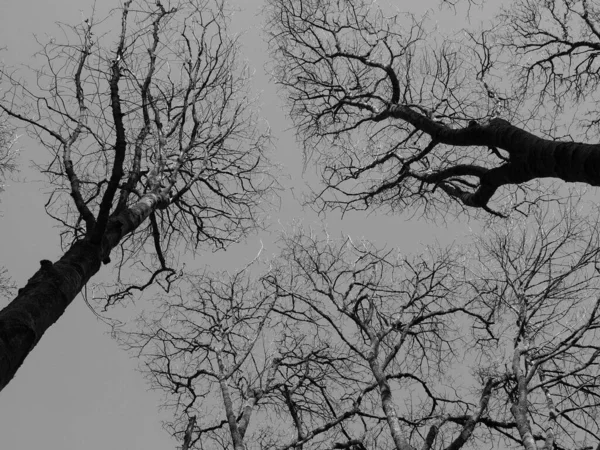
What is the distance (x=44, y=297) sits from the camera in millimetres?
3273

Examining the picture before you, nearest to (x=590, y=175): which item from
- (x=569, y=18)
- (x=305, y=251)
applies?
(x=569, y=18)

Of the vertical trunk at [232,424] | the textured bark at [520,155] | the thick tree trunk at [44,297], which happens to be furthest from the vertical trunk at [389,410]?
the thick tree trunk at [44,297]

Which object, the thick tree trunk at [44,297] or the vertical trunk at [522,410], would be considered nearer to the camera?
the thick tree trunk at [44,297]

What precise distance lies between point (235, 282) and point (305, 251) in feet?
5.02

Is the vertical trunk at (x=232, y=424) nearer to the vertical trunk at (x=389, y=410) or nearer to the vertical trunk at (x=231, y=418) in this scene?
the vertical trunk at (x=231, y=418)

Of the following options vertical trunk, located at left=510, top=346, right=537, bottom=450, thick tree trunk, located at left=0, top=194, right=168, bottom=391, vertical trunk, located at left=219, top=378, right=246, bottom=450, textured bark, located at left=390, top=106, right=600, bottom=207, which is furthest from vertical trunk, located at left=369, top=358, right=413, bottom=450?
thick tree trunk, located at left=0, top=194, right=168, bottom=391

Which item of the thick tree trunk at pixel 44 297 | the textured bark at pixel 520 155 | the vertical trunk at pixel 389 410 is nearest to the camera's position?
the thick tree trunk at pixel 44 297

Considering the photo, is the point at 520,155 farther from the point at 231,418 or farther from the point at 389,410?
the point at 231,418

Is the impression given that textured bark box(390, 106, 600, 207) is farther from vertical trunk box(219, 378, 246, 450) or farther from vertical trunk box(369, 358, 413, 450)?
vertical trunk box(219, 378, 246, 450)

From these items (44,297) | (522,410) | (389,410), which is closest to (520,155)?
(522,410)

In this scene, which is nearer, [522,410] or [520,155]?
[520,155]

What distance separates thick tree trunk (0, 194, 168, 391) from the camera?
2875 mm

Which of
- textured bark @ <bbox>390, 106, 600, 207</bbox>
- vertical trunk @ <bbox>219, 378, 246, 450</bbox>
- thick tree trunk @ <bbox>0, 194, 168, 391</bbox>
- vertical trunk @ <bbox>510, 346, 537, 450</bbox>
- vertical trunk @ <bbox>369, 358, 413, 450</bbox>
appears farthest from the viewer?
vertical trunk @ <bbox>219, 378, 246, 450</bbox>

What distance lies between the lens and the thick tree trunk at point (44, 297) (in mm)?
2875
